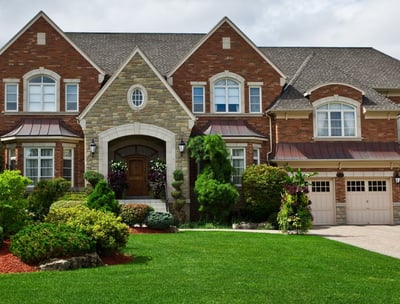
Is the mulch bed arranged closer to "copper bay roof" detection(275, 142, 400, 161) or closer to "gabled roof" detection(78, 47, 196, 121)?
"gabled roof" detection(78, 47, 196, 121)

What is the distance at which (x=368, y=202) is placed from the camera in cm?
2802

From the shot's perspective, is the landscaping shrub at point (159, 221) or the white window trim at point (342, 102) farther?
the white window trim at point (342, 102)

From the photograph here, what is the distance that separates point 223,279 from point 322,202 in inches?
708

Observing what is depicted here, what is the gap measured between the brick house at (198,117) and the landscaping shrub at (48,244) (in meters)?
13.2

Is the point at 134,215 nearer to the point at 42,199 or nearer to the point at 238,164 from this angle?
the point at 42,199

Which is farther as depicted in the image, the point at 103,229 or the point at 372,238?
the point at 372,238

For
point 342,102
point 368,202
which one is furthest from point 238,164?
point 368,202

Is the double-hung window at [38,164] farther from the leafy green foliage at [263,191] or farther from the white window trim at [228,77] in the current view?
the leafy green foliage at [263,191]

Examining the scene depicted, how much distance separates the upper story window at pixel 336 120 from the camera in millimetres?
28234

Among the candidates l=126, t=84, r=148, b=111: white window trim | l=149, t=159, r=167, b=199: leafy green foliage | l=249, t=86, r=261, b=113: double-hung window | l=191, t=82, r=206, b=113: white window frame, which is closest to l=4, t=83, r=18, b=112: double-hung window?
l=126, t=84, r=148, b=111: white window trim

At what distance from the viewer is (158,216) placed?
20.6m

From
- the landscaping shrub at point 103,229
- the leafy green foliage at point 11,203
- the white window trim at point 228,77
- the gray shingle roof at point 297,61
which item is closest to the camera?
the landscaping shrub at point 103,229

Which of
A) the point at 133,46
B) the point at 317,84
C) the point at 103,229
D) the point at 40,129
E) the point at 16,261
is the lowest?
the point at 16,261

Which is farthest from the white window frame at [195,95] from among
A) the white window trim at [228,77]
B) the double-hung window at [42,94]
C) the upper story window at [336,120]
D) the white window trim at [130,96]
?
the double-hung window at [42,94]
